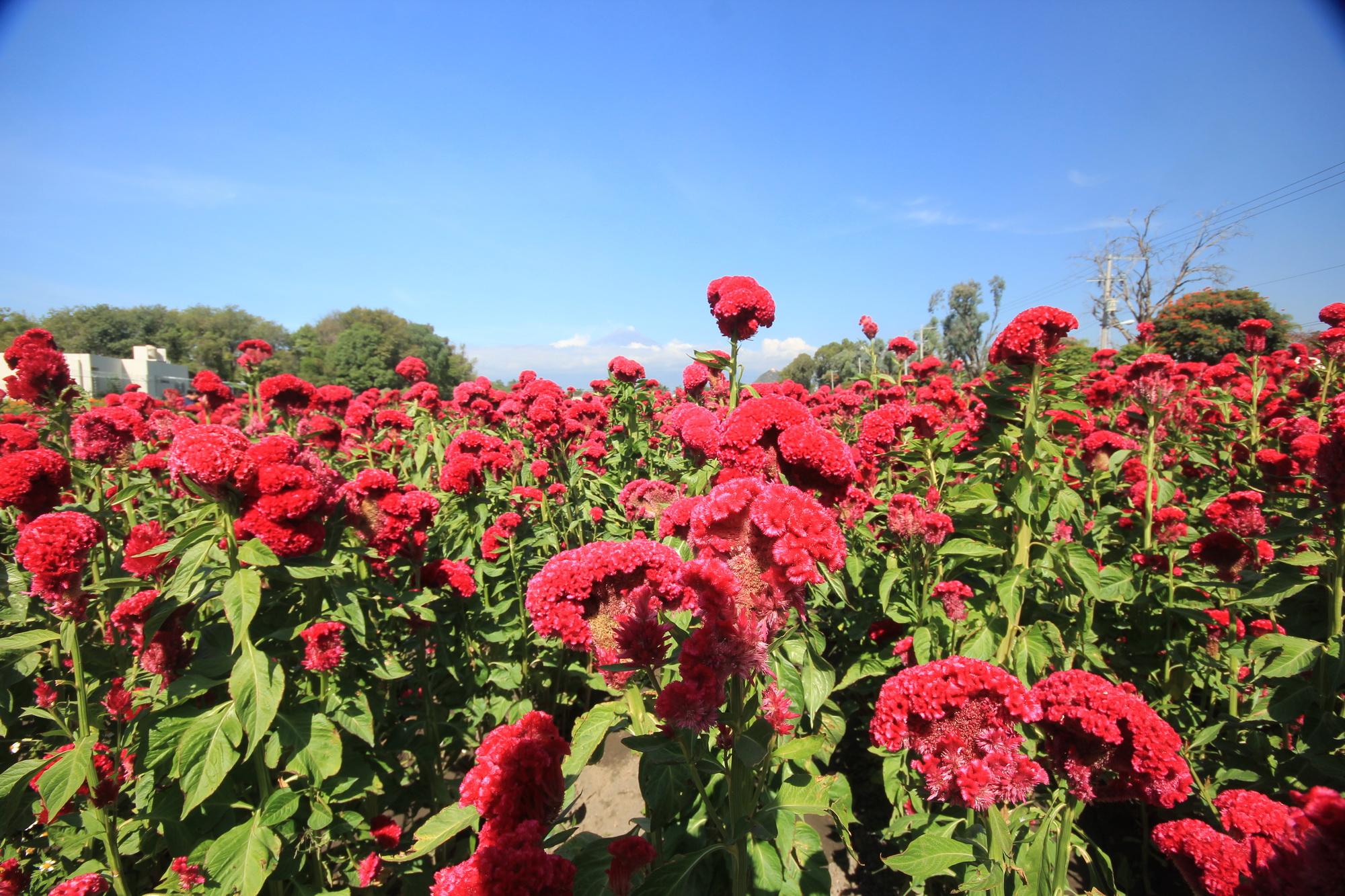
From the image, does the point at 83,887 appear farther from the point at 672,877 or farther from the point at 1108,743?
the point at 1108,743

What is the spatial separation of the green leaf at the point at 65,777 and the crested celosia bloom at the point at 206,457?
4.01 ft

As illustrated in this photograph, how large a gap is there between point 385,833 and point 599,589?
2234 millimetres

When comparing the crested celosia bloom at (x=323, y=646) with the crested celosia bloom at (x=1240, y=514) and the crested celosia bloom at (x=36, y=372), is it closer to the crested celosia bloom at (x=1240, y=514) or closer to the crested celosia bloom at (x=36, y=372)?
the crested celosia bloom at (x=36, y=372)

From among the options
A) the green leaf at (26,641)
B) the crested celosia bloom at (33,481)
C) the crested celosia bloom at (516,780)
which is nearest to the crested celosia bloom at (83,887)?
the green leaf at (26,641)

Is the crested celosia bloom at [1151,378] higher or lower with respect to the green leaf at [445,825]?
higher

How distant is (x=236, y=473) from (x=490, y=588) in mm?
2164

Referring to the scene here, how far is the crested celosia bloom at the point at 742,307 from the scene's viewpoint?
2793 millimetres

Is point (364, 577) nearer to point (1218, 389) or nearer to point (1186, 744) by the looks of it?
point (1186, 744)

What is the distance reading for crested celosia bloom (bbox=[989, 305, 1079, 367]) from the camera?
272 centimetres

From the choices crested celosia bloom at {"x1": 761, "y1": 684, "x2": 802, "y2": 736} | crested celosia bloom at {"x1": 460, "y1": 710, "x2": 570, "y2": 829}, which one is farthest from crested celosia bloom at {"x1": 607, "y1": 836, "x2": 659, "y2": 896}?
crested celosia bloom at {"x1": 761, "y1": 684, "x2": 802, "y2": 736}

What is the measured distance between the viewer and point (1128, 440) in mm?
3680

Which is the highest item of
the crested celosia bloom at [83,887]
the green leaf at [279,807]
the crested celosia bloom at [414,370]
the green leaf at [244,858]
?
the crested celosia bloom at [414,370]

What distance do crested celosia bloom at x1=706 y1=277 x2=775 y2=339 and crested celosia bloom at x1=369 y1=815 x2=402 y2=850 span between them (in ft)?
10.1

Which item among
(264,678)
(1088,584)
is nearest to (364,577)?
(264,678)
